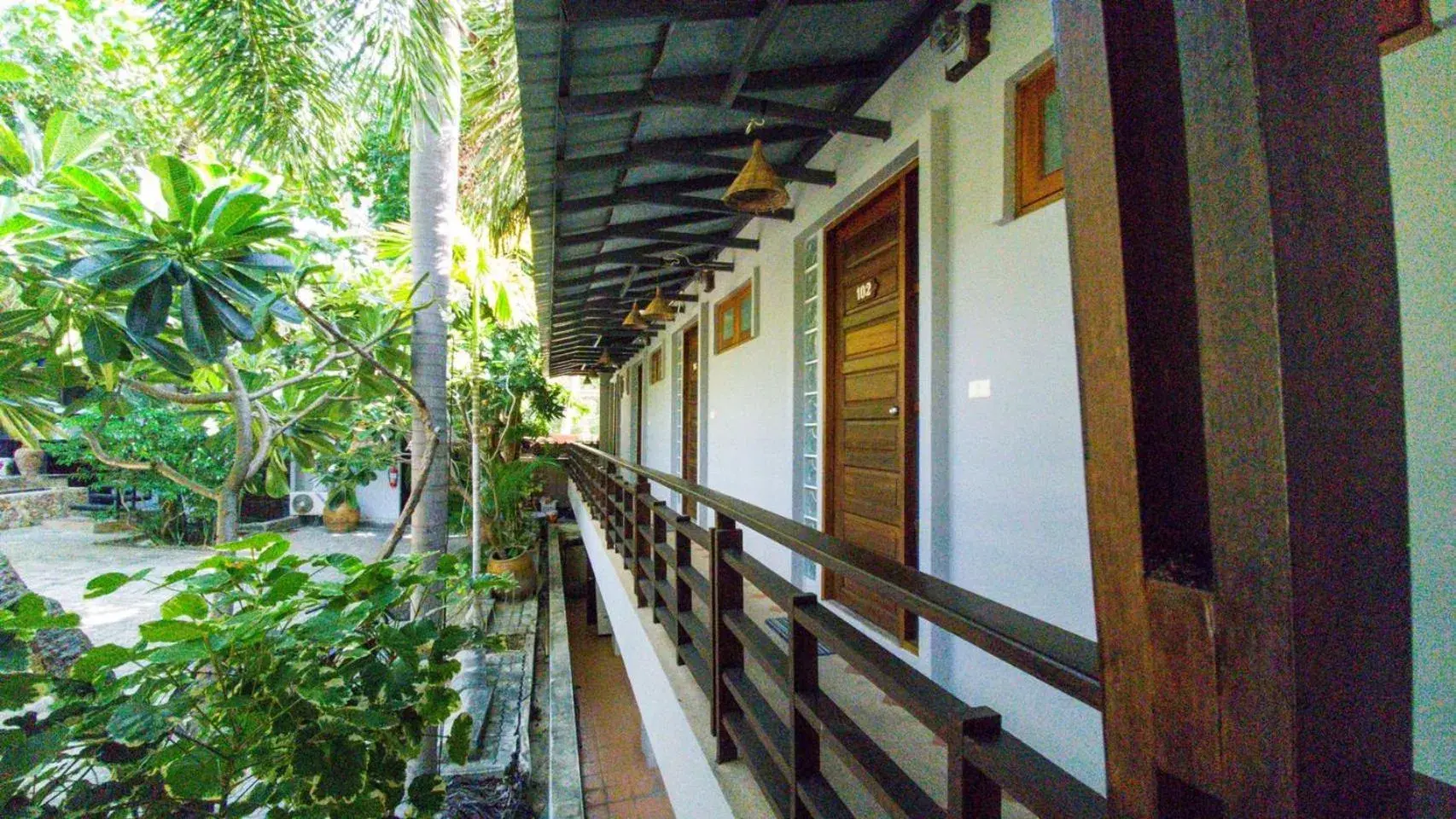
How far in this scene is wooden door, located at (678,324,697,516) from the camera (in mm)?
7039

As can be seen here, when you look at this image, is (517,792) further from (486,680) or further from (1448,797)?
(1448,797)

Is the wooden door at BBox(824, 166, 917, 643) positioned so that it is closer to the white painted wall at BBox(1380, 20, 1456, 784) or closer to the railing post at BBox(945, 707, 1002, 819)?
the white painted wall at BBox(1380, 20, 1456, 784)

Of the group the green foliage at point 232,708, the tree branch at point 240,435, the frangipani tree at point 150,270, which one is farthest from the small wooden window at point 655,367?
the green foliage at point 232,708

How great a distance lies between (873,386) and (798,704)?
1842 mm

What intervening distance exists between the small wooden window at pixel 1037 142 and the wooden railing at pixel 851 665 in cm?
135

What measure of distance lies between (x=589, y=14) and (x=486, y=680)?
4.89m

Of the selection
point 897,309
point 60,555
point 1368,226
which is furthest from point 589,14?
point 60,555

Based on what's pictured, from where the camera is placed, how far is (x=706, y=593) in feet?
7.64

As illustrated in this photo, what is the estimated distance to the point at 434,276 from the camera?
3.28 m

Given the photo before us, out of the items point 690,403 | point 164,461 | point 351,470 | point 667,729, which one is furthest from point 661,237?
point 164,461

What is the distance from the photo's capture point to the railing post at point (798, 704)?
149cm

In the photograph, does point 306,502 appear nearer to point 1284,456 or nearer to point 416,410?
point 416,410

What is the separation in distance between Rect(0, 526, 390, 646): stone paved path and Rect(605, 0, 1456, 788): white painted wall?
5490 millimetres

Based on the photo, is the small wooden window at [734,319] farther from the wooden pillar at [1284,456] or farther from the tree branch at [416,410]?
the wooden pillar at [1284,456]
